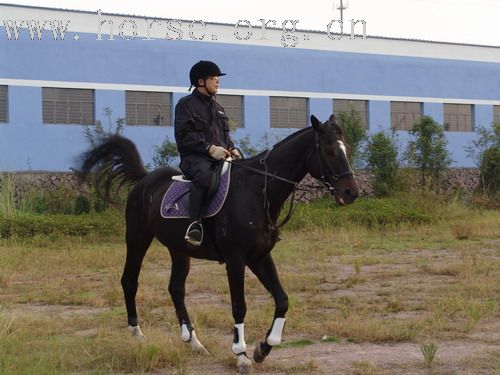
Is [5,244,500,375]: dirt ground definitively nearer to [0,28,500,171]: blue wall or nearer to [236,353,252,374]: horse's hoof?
[236,353,252,374]: horse's hoof

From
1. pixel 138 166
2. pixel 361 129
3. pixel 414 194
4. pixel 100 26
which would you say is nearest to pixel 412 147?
pixel 361 129

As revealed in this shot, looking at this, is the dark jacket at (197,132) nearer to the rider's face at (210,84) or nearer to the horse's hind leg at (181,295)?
the rider's face at (210,84)

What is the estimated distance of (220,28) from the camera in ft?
103

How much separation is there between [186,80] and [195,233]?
24124 millimetres

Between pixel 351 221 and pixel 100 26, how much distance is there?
39.9 ft

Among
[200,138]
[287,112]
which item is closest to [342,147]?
[200,138]

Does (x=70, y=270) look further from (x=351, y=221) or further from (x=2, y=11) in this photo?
→ (x=2, y=11)

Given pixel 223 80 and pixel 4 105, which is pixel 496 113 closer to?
pixel 223 80

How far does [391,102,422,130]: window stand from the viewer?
35.7m

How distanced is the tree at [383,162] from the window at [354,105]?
137 inches

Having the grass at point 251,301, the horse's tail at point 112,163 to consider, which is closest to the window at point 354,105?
the grass at point 251,301

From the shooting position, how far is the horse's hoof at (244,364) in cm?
654

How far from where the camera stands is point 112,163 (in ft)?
31.1

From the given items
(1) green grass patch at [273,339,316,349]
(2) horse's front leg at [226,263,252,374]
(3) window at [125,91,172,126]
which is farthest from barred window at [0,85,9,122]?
(2) horse's front leg at [226,263,252,374]
